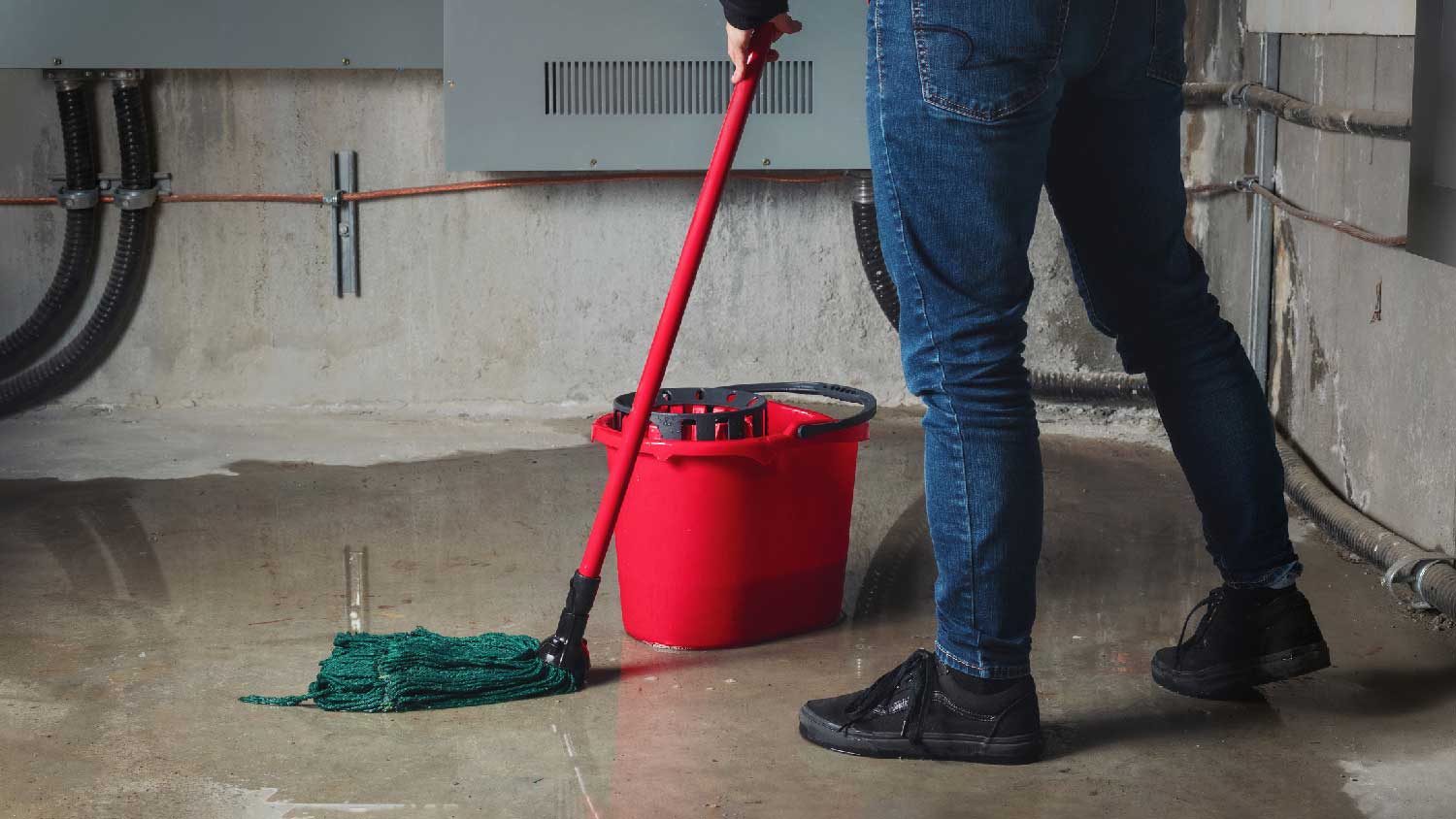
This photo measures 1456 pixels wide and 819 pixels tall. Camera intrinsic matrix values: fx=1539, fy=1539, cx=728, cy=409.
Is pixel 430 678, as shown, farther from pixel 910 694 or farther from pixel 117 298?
pixel 117 298

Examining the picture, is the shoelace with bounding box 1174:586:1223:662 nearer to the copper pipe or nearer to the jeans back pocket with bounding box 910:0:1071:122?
the jeans back pocket with bounding box 910:0:1071:122

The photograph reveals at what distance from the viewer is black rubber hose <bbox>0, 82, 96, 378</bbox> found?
3061mm

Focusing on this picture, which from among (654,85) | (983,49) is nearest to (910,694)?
(983,49)

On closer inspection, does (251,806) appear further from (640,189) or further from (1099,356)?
(1099,356)

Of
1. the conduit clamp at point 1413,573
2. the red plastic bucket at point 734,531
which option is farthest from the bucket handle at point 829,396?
the conduit clamp at point 1413,573

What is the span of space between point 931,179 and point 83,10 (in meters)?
2.17

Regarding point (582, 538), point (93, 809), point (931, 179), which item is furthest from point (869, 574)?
point (93, 809)

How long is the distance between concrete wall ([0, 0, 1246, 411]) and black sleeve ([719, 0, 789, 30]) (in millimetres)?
1549

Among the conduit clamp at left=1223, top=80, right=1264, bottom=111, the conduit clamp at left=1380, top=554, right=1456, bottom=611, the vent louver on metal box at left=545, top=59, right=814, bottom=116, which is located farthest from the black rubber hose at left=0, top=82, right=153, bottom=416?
the conduit clamp at left=1380, top=554, right=1456, bottom=611

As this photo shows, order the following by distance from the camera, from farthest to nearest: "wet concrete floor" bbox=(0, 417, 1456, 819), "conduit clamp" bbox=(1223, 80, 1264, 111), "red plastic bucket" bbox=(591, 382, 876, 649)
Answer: "conduit clamp" bbox=(1223, 80, 1264, 111) < "red plastic bucket" bbox=(591, 382, 876, 649) < "wet concrete floor" bbox=(0, 417, 1456, 819)

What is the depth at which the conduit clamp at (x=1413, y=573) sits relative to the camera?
76.5 inches

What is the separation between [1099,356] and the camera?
10.5 feet

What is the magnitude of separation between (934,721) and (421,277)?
76.3 inches

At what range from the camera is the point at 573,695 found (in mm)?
1767
